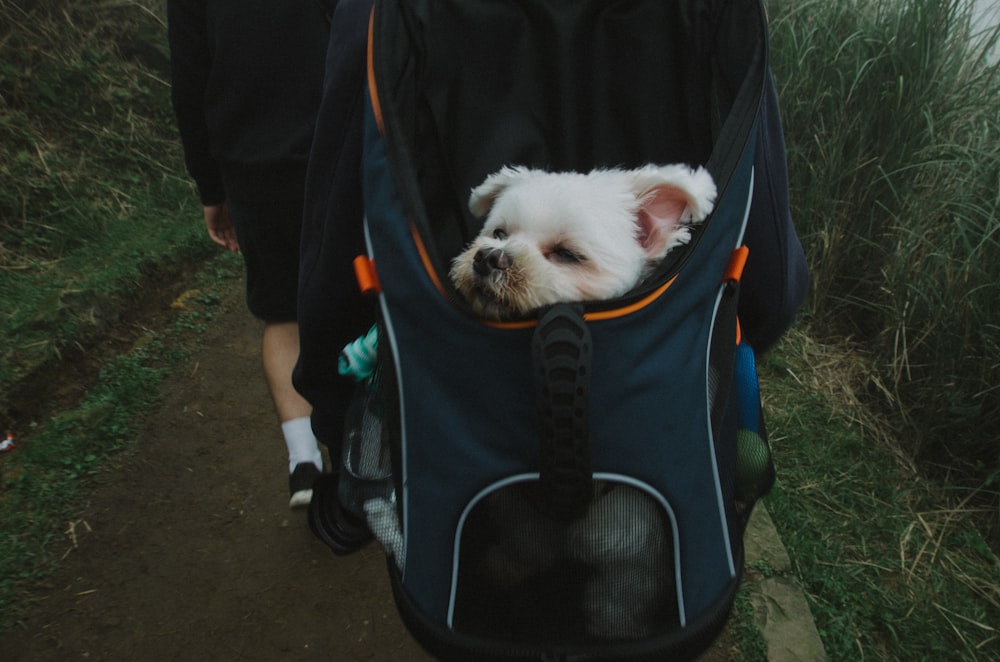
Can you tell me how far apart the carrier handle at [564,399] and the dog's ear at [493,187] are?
623 mm

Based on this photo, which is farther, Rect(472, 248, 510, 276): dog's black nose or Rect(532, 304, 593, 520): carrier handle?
Rect(472, 248, 510, 276): dog's black nose

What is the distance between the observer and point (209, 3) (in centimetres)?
185

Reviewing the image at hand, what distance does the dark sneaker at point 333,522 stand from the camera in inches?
62.2

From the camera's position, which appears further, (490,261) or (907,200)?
(907,200)

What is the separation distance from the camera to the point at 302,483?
7.64 feet

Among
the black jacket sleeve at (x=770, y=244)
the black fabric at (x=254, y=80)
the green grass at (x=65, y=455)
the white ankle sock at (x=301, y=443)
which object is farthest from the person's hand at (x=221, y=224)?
the black jacket sleeve at (x=770, y=244)

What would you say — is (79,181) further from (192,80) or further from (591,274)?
(591,274)

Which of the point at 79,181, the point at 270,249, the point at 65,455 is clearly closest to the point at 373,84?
the point at 270,249

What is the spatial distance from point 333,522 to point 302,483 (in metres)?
0.78

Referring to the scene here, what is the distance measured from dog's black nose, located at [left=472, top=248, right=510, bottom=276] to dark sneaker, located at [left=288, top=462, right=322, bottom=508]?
1.32 meters

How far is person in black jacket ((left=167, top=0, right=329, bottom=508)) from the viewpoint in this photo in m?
1.87

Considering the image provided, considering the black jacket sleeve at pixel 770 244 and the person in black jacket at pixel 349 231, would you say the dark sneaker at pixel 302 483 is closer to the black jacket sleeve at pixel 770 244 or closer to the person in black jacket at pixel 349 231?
the person in black jacket at pixel 349 231

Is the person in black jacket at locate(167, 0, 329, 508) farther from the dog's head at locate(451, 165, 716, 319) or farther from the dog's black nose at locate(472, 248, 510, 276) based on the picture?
the dog's black nose at locate(472, 248, 510, 276)

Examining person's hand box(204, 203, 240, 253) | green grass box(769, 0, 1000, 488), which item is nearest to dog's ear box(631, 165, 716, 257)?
person's hand box(204, 203, 240, 253)
